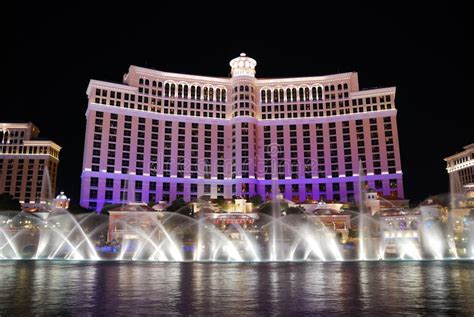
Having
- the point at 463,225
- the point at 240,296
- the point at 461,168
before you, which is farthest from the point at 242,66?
the point at 240,296

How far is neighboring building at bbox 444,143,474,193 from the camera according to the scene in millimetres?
150500

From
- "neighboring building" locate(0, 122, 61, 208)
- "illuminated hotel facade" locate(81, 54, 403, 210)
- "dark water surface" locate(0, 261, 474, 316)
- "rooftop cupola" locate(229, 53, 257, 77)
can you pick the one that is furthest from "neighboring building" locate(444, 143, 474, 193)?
"neighboring building" locate(0, 122, 61, 208)

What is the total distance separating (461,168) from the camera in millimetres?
159750

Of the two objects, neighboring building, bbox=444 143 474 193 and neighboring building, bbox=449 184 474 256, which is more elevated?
neighboring building, bbox=444 143 474 193

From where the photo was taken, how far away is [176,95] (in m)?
135

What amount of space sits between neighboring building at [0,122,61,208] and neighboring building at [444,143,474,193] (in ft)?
510

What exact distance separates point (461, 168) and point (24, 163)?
171325 millimetres

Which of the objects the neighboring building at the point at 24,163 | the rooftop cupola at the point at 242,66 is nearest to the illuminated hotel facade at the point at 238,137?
the rooftop cupola at the point at 242,66

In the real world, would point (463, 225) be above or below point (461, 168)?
below

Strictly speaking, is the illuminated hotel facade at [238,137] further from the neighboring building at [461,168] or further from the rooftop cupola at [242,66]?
the neighboring building at [461,168]

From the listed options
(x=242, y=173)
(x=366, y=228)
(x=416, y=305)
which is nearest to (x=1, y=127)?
(x=242, y=173)

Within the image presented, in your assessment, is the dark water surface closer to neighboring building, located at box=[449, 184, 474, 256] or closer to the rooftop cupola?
neighboring building, located at box=[449, 184, 474, 256]

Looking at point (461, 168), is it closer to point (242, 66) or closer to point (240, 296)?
point (242, 66)

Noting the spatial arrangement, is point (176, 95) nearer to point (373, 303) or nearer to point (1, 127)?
point (1, 127)
